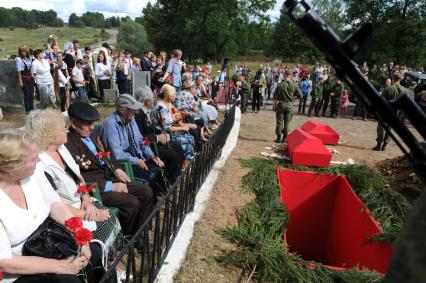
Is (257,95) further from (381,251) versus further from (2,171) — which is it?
(2,171)

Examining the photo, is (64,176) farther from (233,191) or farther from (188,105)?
(188,105)

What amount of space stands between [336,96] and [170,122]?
1073 centimetres

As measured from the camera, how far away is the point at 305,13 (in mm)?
1166

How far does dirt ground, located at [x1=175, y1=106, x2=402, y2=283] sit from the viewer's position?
3.53 meters

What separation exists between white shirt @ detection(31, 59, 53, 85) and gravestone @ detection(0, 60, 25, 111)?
452 mm

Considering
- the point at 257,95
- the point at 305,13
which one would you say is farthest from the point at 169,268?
the point at 257,95

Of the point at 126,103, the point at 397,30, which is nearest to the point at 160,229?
the point at 126,103

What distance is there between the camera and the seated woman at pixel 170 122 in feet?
17.9

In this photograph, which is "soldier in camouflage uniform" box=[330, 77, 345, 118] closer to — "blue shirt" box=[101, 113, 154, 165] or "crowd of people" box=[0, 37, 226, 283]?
"crowd of people" box=[0, 37, 226, 283]

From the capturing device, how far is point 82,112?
3.46 metres

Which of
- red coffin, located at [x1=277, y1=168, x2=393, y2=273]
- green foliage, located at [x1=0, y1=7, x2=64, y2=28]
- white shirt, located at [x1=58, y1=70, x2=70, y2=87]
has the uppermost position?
green foliage, located at [x1=0, y1=7, x2=64, y2=28]

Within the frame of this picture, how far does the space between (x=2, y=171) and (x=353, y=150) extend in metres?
8.93

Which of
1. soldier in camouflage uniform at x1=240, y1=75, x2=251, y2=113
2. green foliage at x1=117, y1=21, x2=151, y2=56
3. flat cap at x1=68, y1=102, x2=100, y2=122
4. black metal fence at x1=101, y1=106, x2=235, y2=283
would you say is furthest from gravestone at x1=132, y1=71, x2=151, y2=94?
green foliage at x1=117, y1=21, x2=151, y2=56

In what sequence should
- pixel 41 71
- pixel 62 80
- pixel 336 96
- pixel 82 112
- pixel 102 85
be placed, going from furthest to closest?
pixel 336 96, pixel 102 85, pixel 62 80, pixel 41 71, pixel 82 112
